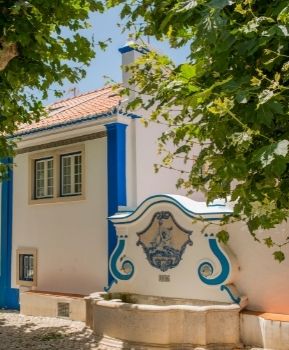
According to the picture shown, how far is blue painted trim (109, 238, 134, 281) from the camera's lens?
434 inches

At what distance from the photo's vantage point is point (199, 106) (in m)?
4.00

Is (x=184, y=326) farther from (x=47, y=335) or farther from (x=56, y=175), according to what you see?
(x=56, y=175)

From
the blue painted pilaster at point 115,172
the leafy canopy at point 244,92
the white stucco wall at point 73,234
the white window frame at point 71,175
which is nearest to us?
the leafy canopy at point 244,92

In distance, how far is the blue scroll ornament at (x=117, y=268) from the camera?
11.0 meters

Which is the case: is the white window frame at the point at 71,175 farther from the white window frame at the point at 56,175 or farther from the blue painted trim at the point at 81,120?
the blue painted trim at the point at 81,120

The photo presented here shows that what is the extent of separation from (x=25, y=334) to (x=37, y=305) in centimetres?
212

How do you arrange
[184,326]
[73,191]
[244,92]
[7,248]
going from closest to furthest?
[244,92], [184,326], [73,191], [7,248]

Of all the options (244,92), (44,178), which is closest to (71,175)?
Answer: (44,178)

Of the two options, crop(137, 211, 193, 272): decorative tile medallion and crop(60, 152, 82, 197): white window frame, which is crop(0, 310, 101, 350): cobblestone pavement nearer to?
crop(137, 211, 193, 272): decorative tile medallion

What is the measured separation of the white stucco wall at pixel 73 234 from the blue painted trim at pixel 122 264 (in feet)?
2.74

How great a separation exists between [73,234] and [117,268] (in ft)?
7.53

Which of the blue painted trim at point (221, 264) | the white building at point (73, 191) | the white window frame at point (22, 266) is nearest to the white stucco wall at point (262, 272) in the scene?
the blue painted trim at point (221, 264)

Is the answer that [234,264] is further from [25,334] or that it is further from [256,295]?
[25,334]

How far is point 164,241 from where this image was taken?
10.5 metres
